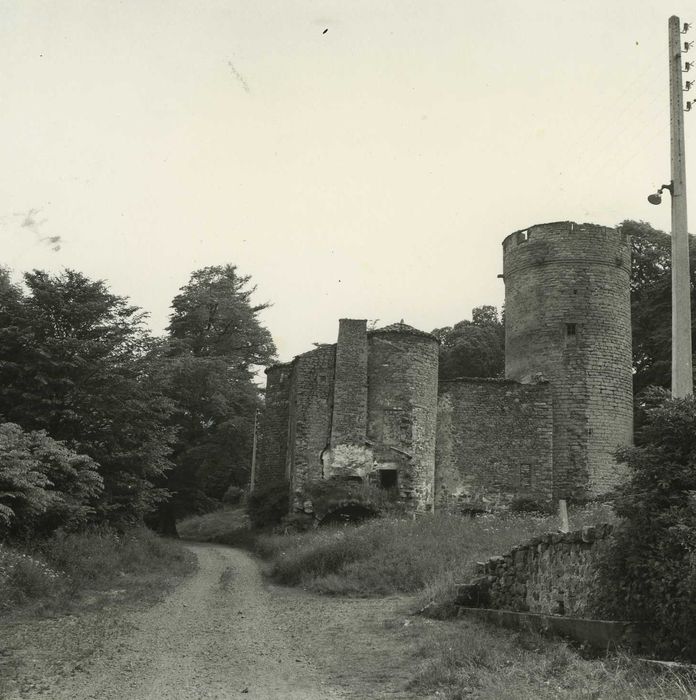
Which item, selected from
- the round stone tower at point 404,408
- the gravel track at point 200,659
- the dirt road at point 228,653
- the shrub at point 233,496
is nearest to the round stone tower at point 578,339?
the round stone tower at point 404,408

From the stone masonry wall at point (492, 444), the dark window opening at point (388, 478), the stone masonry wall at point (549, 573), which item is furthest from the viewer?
the stone masonry wall at point (492, 444)

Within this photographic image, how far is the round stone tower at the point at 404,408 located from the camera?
2597 cm

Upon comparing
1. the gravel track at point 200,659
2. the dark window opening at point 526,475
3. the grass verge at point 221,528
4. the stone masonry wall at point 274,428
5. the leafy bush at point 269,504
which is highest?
the stone masonry wall at point 274,428

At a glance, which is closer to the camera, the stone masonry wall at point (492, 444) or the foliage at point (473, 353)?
the stone masonry wall at point (492, 444)

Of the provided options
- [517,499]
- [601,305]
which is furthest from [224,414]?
[601,305]

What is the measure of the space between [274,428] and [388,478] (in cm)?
713

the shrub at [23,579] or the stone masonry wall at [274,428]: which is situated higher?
the stone masonry wall at [274,428]

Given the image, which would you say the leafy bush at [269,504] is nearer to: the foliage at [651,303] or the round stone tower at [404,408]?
the round stone tower at [404,408]

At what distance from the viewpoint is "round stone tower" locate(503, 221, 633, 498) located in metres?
27.7

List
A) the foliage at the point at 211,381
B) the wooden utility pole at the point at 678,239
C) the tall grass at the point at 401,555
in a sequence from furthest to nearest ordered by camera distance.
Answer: the foliage at the point at 211,381, the tall grass at the point at 401,555, the wooden utility pole at the point at 678,239

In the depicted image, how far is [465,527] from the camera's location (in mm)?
19203

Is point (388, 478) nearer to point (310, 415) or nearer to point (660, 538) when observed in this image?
point (310, 415)

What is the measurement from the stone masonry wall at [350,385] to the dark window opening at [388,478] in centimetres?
118

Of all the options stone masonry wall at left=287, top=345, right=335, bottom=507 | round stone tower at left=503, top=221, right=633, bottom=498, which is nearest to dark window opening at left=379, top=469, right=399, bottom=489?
stone masonry wall at left=287, top=345, right=335, bottom=507
